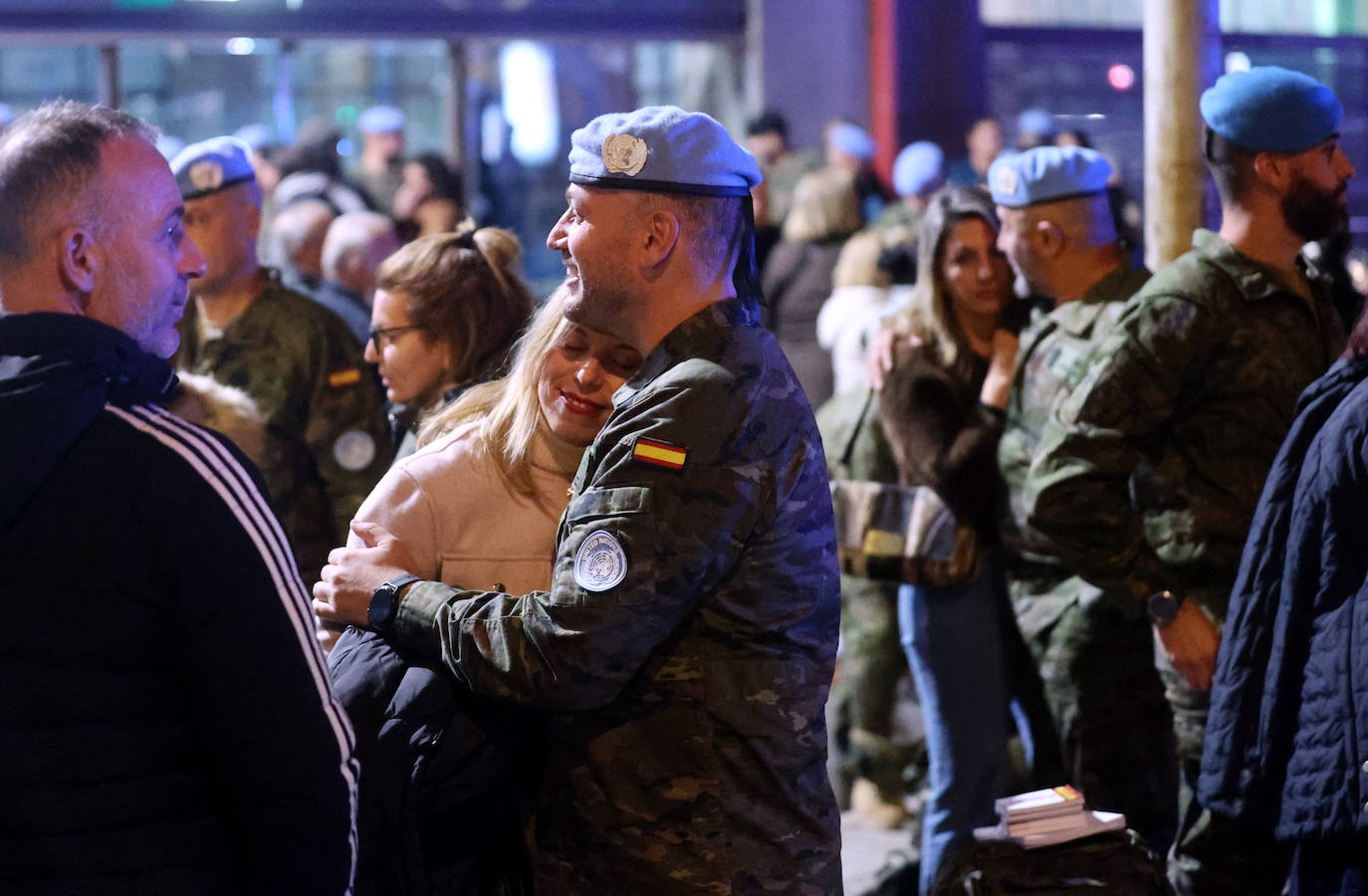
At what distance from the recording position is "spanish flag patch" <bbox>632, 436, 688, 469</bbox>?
7.42ft

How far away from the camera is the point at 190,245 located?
83.7 inches

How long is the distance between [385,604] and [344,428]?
7.34ft

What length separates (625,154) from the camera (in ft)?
7.79

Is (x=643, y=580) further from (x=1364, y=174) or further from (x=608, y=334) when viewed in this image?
(x=1364, y=174)

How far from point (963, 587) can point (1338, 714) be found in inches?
66.1

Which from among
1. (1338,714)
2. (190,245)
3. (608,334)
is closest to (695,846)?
(608,334)

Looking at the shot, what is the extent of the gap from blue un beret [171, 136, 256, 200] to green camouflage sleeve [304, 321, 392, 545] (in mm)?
555

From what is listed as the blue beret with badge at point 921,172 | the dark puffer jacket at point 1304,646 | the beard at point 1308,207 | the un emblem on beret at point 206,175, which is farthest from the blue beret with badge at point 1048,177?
the blue beret with badge at point 921,172

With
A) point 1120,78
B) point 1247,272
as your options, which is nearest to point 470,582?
point 1247,272

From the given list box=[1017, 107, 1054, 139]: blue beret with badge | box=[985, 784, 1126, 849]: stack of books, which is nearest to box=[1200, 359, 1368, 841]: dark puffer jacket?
box=[985, 784, 1126, 849]: stack of books

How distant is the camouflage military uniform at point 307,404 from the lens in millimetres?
4508

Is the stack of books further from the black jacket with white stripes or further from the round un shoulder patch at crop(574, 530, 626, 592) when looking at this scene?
the black jacket with white stripes

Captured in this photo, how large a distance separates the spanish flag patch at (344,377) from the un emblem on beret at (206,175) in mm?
690

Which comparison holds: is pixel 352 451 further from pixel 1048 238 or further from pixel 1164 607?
pixel 1164 607
